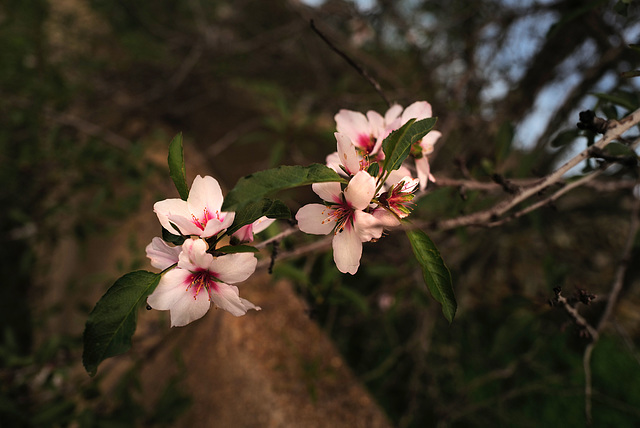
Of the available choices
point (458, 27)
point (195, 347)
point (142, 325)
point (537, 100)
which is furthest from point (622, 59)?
point (142, 325)

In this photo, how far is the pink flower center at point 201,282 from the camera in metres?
0.46

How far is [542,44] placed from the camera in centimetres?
164

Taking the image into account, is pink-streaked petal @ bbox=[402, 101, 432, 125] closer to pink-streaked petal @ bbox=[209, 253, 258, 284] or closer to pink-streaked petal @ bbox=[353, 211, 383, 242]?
pink-streaked petal @ bbox=[353, 211, 383, 242]

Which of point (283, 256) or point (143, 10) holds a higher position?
point (283, 256)

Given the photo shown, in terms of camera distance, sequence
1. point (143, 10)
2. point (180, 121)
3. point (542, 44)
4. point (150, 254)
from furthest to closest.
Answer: point (143, 10)
point (180, 121)
point (542, 44)
point (150, 254)

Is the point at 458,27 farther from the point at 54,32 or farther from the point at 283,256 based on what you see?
the point at 54,32

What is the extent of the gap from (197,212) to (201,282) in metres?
0.09

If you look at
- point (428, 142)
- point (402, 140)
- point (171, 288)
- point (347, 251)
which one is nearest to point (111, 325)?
point (171, 288)

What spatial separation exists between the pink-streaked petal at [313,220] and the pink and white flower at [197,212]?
83 mm

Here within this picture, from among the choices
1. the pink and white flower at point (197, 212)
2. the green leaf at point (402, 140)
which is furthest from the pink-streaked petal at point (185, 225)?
the green leaf at point (402, 140)

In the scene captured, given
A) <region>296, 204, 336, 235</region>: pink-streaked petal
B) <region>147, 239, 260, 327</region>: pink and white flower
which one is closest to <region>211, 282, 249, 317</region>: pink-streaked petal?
<region>147, 239, 260, 327</region>: pink and white flower

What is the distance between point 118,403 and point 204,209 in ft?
4.27

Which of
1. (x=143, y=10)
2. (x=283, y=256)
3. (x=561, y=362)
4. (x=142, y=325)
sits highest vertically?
(x=283, y=256)

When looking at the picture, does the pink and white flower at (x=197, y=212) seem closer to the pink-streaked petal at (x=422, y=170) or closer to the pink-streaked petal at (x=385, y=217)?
the pink-streaked petal at (x=385, y=217)
